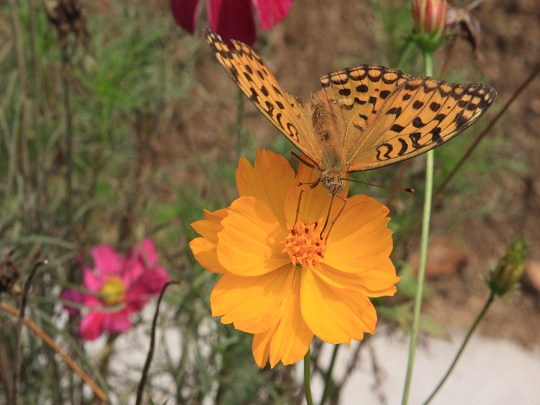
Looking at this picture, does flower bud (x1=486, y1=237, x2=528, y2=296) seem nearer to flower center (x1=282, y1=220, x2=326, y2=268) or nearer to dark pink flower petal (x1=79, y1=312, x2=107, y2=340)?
flower center (x1=282, y1=220, x2=326, y2=268)

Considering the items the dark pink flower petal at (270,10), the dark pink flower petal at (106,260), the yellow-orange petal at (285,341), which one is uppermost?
the dark pink flower petal at (270,10)

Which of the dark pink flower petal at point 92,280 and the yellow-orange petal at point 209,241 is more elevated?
the yellow-orange petal at point 209,241

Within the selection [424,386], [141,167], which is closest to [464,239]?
[424,386]

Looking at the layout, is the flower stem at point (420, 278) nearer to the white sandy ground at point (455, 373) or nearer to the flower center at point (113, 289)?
the flower center at point (113, 289)

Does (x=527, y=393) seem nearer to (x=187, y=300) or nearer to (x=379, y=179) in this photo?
(x=379, y=179)

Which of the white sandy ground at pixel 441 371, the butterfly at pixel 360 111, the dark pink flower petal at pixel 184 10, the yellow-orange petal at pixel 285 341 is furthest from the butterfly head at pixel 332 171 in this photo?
the white sandy ground at pixel 441 371

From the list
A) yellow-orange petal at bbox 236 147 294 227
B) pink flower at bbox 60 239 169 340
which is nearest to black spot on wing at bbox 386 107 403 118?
yellow-orange petal at bbox 236 147 294 227
